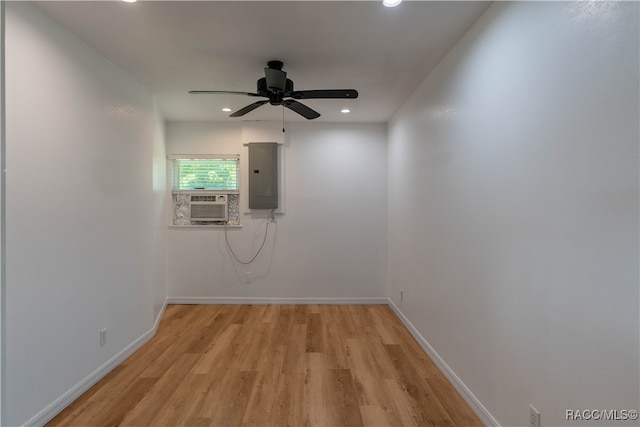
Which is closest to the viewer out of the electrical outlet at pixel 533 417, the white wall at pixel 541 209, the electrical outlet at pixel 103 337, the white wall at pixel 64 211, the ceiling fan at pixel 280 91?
the white wall at pixel 541 209

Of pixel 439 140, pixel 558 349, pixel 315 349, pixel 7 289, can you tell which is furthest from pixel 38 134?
pixel 558 349

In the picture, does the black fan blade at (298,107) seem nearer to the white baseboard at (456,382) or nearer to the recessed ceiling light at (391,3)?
the recessed ceiling light at (391,3)

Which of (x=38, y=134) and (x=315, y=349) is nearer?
(x=38, y=134)

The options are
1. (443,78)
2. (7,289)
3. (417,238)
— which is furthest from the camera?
(417,238)

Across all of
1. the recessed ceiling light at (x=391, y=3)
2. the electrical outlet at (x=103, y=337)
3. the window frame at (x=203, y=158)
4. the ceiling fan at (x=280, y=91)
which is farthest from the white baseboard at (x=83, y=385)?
the recessed ceiling light at (x=391, y=3)

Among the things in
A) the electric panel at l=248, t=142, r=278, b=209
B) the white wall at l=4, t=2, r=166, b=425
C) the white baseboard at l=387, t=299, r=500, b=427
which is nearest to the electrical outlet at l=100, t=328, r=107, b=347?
the white wall at l=4, t=2, r=166, b=425

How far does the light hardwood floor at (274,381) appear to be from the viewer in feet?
6.07

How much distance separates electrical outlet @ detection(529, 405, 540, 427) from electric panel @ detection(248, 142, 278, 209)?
332cm

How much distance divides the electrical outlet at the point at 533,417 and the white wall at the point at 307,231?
275 centimetres

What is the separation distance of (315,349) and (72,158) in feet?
8.34

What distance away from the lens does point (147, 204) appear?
3016 millimetres

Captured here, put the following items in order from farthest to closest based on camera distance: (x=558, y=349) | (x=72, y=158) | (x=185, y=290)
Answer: (x=185, y=290) < (x=72, y=158) < (x=558, y=349)

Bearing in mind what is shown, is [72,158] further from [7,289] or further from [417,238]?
[417,238]

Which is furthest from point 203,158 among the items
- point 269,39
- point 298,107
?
point 269,39
